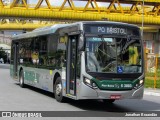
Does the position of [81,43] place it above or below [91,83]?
above

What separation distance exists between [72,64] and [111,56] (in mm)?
1485

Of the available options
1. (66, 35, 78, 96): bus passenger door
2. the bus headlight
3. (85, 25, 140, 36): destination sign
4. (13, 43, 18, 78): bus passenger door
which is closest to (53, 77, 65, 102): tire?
(66, 35, 78, 96): bus passenger door

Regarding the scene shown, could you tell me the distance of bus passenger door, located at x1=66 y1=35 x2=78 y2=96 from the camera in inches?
504

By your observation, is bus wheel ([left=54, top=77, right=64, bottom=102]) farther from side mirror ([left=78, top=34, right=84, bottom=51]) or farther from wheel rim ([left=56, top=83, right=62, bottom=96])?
side mirror ([left=78, top=34, right=84, bottom=51])

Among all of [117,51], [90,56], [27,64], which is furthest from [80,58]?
[27,64]

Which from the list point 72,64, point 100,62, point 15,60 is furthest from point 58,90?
point 15,60

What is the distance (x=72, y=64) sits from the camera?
13039 mm

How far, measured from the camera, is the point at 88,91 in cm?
1188

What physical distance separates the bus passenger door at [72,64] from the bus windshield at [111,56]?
2.70 feet

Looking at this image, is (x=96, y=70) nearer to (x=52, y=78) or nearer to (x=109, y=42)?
(x=109, y=42)

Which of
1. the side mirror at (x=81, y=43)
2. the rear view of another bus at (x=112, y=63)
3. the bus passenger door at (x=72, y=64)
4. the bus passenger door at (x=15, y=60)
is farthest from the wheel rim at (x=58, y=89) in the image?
the bus passenger door at (x=15, y=60)

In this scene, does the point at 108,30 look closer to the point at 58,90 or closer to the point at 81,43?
the point at 81,43

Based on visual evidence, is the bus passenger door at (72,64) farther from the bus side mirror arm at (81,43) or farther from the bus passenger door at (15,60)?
the bus passenger door at (15,60)

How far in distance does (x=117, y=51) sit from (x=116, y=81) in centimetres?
93
